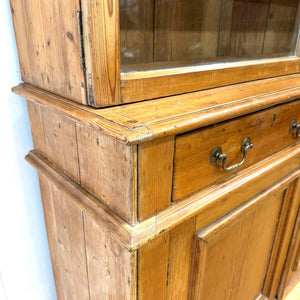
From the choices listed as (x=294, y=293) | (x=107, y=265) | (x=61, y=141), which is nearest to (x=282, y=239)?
(x=294, y=293)

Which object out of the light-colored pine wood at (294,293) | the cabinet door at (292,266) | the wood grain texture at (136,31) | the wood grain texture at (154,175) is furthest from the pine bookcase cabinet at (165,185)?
the light-colored pine wood at (294,293)

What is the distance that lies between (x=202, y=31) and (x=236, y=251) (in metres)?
0.55

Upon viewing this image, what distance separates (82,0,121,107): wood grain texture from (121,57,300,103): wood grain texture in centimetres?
3

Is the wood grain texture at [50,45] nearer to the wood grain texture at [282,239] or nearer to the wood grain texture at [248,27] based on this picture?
the wood grain texture at [248,27]

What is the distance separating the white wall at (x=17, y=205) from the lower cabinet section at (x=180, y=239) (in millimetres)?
57

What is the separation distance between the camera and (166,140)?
1.40 ft

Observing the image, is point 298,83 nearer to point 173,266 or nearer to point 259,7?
point 259,7

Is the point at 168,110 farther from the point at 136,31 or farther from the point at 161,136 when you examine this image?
the point at 136,31

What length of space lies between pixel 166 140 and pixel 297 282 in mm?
1050

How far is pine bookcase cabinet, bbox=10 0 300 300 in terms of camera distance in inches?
17.1

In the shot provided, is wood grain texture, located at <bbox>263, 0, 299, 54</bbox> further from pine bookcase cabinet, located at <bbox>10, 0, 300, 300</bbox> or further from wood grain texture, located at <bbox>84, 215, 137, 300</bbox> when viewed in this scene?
wood grain texture, located at <bbox>84, 215, 137, 300</bbox>

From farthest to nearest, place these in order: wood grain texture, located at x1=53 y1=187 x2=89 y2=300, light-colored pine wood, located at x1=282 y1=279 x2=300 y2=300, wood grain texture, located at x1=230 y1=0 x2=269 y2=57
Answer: light-colored pine wood, located at x1=282 y1=279 x2=300 y2=300 → wood grain texture, located at x1=230 y1=0 x2=269 y2=57 → wood grain texture, located at x1=53 y1=187 x2=89 y2=300

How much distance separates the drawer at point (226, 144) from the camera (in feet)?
1.55

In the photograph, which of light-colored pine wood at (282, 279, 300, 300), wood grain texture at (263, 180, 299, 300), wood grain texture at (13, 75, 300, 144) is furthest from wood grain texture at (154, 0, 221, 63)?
light-colored pine wood at (282, 279, 300, 300)
